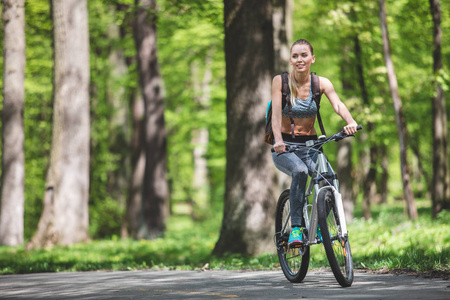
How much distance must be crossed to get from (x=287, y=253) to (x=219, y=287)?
3.12 feet

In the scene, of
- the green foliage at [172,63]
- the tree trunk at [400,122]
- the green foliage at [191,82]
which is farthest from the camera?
the green foliage at [172,63]

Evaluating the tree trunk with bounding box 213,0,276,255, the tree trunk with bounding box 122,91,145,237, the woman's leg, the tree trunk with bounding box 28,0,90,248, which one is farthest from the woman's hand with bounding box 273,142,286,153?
the tree trunk with bounding box 122,91,145,237

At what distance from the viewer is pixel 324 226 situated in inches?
204

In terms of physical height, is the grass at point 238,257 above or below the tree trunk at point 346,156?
below

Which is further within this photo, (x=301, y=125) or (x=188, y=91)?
(x=188, y=91)

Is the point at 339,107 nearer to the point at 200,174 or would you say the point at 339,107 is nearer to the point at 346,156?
the point at 346,156

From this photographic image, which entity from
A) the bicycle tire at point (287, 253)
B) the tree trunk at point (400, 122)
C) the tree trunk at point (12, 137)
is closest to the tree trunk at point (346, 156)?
the tree trunk at point (400, 122)

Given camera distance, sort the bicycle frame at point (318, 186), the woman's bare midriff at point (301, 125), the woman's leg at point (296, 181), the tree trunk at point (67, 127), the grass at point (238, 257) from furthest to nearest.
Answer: the tree trunk at point (67, 127), the grass at point (238, 257), the woman's bare midriff at point (301, 125), the woman's leg at point (296, 181), the bicycle frame at point (318, 186)

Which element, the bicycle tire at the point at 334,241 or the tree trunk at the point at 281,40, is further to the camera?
the tree trunk at the point at 281,40

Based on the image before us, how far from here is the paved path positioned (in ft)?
15.9

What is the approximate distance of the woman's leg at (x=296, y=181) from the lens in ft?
18.5

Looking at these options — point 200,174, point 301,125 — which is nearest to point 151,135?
point 301,125

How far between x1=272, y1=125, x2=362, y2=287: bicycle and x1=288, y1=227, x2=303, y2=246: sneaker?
0.03m

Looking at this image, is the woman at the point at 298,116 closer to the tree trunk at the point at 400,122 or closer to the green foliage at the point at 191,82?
the green foliage at the point at 191,82
